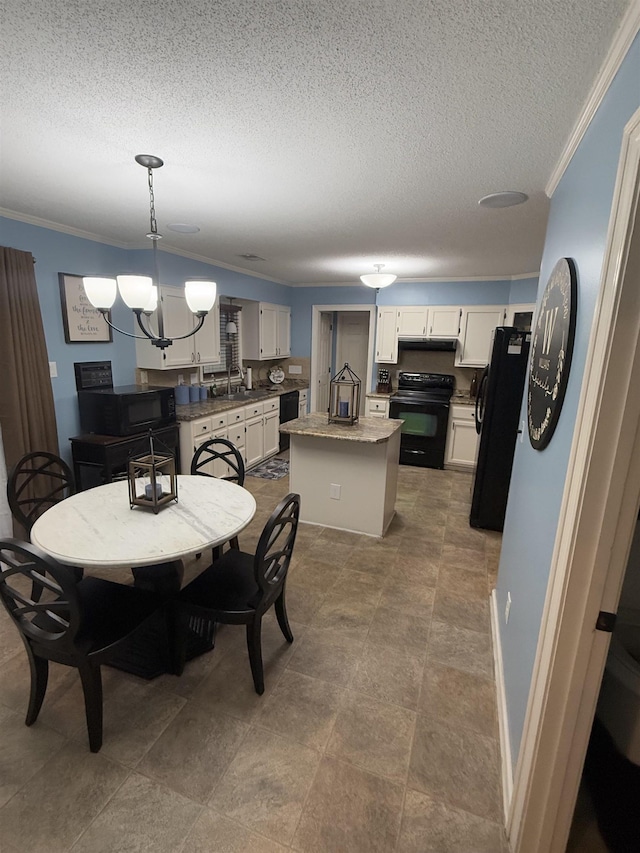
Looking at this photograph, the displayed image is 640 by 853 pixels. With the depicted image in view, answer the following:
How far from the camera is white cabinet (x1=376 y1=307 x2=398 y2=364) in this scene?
212 inches

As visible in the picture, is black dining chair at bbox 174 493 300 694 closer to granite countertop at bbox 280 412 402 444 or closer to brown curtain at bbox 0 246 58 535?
granite countertop at bbox 280 412 402 444

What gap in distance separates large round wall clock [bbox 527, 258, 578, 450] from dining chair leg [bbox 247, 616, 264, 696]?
1.45 meters

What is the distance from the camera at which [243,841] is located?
1.30 metres

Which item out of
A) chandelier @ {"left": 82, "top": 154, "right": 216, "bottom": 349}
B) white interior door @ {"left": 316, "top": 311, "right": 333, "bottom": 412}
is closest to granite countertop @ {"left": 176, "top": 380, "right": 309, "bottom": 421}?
white interior door @ {"left": 316, "top": 311, "right": 333, "bottom": 412}

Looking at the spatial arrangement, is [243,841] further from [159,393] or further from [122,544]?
[159,393]

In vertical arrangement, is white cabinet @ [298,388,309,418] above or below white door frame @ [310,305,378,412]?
below

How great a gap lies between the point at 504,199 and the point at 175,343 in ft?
10.1

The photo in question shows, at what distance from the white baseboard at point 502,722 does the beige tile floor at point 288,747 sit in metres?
0.04

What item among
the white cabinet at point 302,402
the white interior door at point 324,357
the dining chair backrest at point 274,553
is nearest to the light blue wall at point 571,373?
the dining chair backrest at point 274,553

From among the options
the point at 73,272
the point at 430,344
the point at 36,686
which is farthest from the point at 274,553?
the point at 430,344

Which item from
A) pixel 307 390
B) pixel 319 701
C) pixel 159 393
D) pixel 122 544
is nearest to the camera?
pixel 122 544

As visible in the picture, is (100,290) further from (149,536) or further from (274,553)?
(274,553)

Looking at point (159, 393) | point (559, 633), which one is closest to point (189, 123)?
point (559, 633)

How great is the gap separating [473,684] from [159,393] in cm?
319
